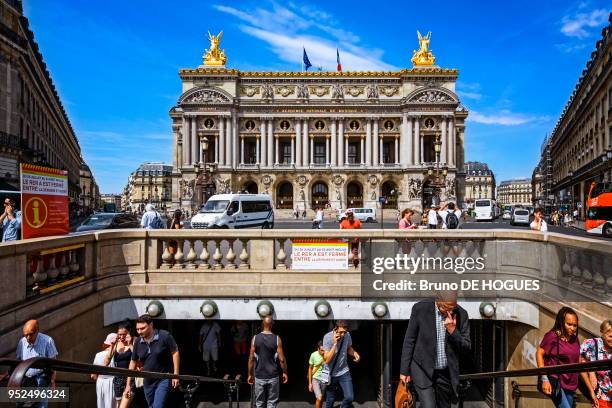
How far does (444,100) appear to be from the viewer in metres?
60.8

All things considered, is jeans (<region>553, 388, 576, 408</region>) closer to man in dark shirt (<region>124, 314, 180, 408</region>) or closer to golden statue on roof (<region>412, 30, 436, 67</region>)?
man in dark shirt (<region>124, 314, 180, 408</region>)

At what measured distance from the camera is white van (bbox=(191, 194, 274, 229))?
2277 centimetres

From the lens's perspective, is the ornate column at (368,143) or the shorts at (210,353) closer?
the shorts at (210,353)

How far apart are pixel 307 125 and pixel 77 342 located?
57530mm

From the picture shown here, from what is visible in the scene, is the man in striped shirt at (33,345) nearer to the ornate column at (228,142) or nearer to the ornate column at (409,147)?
the ornate column at (228,142)

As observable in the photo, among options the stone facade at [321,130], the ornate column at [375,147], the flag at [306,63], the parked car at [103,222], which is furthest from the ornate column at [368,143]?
the parked car at [103,222]

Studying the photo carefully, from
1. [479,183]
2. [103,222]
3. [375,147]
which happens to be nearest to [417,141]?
[375,147]

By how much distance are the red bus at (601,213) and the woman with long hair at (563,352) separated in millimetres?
23096

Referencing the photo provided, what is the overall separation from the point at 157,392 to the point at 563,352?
561cm

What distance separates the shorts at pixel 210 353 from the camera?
9.39 metres

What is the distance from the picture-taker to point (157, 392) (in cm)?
613

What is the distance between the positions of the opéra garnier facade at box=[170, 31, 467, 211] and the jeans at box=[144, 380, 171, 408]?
55.5m

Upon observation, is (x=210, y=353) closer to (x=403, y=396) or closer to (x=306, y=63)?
(x=403, y=396)

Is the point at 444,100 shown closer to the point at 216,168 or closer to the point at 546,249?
the point at 216,168
